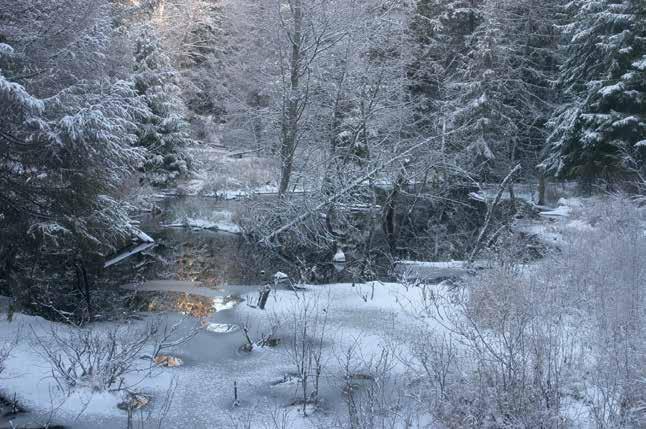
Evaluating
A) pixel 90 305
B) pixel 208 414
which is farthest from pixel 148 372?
pixel 90 305

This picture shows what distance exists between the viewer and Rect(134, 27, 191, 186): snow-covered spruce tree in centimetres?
2306

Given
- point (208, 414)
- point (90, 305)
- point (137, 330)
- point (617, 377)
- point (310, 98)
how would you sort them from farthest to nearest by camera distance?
point (310, 98), point (90, 305), point (137, 330), point (208, 414), point (617, 377)

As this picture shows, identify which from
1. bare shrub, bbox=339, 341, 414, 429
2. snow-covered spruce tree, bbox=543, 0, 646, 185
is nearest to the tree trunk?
snow-covered spruce tree, bbox=543, 0, 646, 185

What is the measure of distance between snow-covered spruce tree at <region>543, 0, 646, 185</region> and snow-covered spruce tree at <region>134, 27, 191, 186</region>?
13670 millimetres

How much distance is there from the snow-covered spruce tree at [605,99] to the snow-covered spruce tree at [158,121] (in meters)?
13.7

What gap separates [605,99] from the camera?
18688 mm

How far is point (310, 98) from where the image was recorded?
17.5m

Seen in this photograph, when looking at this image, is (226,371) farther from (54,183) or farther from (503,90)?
(503,90)

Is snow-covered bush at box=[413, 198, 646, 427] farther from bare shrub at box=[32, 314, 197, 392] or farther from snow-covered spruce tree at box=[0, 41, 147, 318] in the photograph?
snow-covered spruce tree at box=[0, 41, 147, 318]

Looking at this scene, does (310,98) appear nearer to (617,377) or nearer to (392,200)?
(392,200)

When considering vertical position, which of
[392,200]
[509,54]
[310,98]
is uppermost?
[509,54]

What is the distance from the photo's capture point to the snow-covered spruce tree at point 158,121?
2306 cm

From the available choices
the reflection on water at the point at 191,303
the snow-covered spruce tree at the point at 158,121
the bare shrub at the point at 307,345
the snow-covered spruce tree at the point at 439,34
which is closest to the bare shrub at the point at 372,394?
the bare shrub at the point at 307,345

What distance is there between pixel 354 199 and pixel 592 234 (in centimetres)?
626
